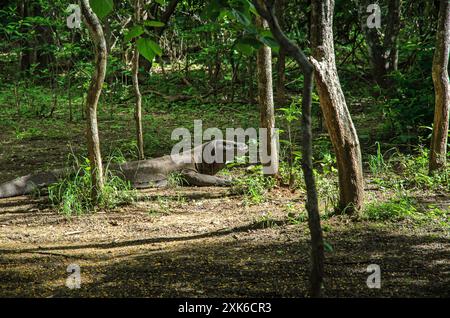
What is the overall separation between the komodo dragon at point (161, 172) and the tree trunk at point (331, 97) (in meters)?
2.56

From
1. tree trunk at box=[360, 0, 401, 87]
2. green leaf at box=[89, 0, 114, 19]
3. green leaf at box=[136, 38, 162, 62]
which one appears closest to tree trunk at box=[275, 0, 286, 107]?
tree trunk at box=[360, 0, 401, 87]

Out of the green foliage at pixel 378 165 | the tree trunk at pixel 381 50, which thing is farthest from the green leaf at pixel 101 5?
the tree trunk at pixel 381 50

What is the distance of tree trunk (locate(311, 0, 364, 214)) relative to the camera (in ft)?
17.7

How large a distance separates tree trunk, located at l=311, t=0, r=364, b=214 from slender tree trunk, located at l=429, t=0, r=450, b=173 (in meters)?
1.89

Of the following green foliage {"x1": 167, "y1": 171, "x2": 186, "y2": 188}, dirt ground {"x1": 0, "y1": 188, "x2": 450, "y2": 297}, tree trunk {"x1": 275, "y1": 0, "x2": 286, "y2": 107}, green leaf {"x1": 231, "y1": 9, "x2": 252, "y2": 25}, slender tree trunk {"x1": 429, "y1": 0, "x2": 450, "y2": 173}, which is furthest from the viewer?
tree trunk {"x1": 275, "y1": 0, "x2": 286, "y2": 107}

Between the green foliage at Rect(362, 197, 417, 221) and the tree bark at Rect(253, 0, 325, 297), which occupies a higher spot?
the tree bark at Rect(253, 0, 325, 297)

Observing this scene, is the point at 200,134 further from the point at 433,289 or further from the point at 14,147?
the point at 433,289

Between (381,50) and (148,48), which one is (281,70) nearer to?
(381,50)

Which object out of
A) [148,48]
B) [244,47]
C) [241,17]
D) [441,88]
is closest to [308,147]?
[244,47]

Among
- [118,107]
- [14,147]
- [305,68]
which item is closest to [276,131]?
[305,68]

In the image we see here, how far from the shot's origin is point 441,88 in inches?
273

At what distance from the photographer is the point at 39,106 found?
13422mm

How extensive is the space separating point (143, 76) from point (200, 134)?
545 centimetres

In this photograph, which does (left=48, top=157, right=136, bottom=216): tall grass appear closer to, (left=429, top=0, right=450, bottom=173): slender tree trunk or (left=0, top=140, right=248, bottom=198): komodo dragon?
(left=0, top=140, right=248, bottom=198): komodo dragon
